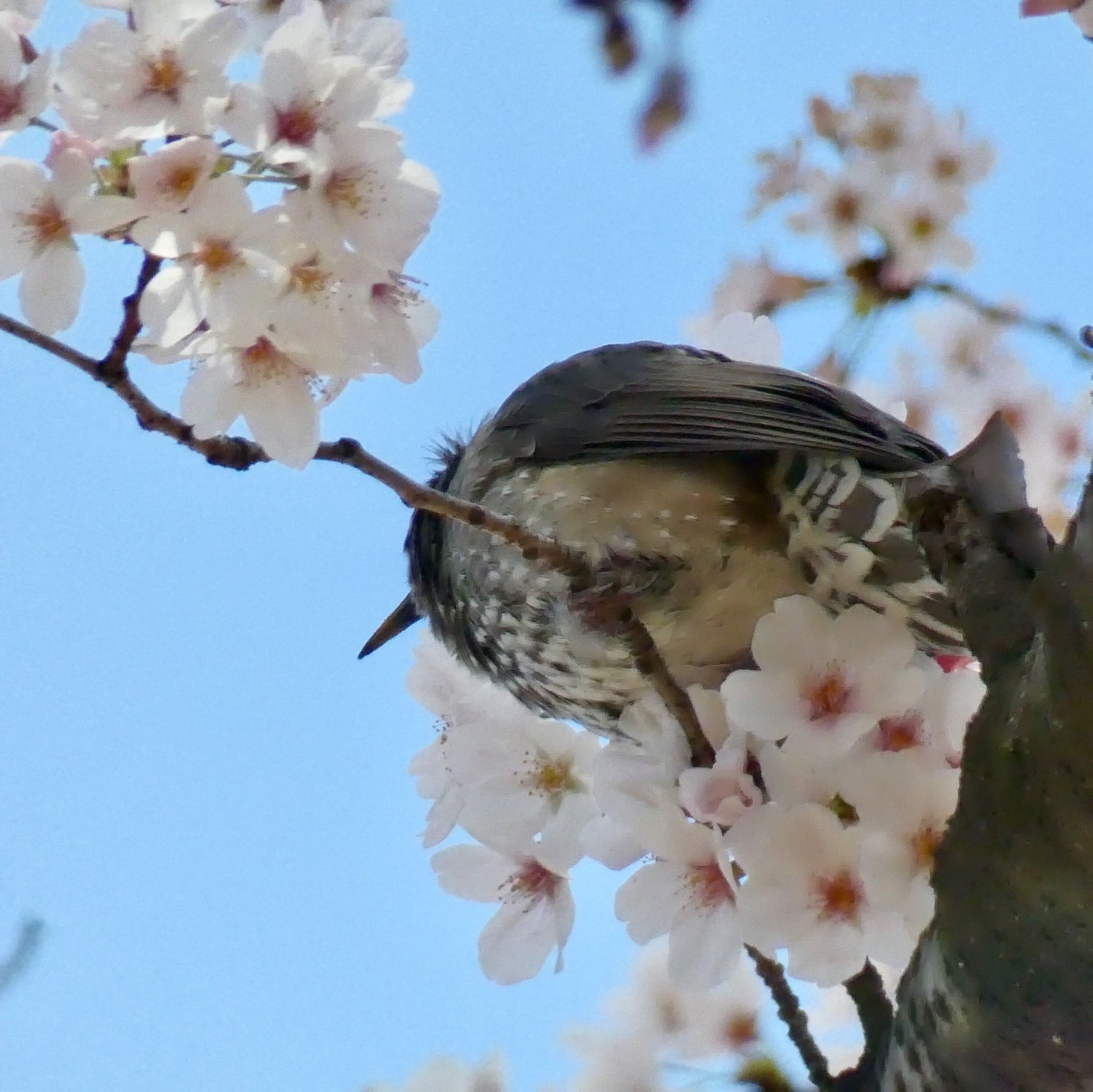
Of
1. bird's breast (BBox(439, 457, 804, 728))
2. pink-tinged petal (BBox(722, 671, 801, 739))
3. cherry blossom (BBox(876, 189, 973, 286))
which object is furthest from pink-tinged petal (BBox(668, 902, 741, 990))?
cherry blossom (BBox(876, 189, 973, 286))

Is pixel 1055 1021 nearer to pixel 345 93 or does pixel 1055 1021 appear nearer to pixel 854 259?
pixel 345 93

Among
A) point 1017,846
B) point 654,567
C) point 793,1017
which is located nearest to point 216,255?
point 1017,846

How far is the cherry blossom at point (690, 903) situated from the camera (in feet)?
5.05

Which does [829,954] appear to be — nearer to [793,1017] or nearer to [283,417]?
[793,1017]

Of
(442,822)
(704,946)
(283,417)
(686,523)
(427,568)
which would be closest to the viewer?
(283,417)

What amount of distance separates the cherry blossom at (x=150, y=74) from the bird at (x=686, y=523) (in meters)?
0.87

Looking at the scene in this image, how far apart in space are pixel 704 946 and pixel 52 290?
38.8 inches

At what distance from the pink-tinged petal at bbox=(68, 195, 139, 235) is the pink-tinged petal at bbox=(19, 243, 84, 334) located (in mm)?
67

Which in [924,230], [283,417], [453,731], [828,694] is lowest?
[828,694]

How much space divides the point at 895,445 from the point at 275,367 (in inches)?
41.2

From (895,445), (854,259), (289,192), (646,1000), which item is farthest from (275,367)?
(854,259)

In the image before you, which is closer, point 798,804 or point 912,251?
point 798,804

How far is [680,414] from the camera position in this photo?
7.28 feet

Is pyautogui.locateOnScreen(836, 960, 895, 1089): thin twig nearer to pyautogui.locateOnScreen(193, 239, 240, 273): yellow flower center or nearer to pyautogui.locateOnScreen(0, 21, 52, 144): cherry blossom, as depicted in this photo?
pyautogui.locateOnScreen(193, 239, 240, 273): yellow flower center
